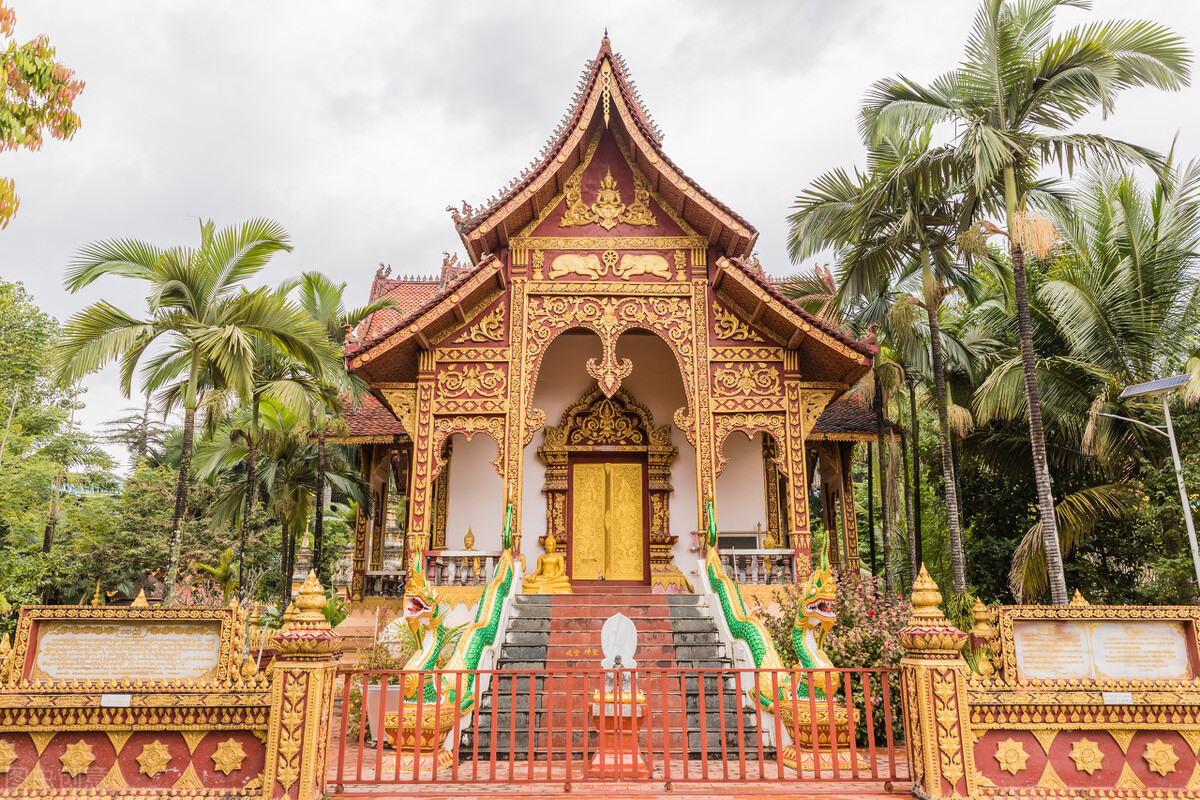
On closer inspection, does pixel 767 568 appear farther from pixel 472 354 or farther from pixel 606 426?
pixel 472 354

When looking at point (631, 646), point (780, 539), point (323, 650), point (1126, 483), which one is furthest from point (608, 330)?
point (1126, 483)

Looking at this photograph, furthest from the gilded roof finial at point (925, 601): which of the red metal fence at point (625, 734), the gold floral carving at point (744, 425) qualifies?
the gold floral carving at point (744, 425)

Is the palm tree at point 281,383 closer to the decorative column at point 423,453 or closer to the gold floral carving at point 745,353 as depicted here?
the decorative column at point 423,453

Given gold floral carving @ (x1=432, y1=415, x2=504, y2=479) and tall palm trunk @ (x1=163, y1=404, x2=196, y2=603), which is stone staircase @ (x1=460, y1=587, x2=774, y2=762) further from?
tall palm trunk @ (x1=163, y1=404, x2=196, y2=603)

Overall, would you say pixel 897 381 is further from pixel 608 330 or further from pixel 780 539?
pixel 608 330

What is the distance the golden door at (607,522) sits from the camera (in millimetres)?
13094

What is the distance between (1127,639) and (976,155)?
5.99 meters

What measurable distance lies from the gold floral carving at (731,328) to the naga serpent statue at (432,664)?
5133 millimetres

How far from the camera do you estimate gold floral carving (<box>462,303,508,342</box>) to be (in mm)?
11492

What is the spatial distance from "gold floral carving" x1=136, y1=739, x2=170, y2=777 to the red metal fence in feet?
3.66

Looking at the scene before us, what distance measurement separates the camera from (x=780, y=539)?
13.1 meters

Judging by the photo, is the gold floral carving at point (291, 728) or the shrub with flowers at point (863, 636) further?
the shrub with flowers at point (863, 636)

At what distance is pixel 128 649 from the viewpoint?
5285mm

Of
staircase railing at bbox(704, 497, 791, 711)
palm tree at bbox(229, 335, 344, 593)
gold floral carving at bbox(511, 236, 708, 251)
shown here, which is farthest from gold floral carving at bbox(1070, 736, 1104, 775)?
palm tree at bbox(229, 335, 344, 593)
